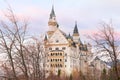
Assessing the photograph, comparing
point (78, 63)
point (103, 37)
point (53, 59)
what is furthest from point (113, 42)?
point (78, 63)

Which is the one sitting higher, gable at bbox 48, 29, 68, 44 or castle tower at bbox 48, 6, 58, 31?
castle tower at bbox 48, 6, 58, 31

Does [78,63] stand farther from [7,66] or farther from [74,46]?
[7,66]

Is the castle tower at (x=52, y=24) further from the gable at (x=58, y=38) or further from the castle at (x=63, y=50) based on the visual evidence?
the gable at (x=58, y=38)

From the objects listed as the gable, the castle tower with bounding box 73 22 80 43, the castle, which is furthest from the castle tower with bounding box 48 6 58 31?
the castle tower with bounding box 73 22 80 43

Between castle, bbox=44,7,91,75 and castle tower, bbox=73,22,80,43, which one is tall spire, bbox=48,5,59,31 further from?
castle tower, bbox=73,22,80,43

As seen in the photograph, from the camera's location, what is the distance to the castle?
70375 mm

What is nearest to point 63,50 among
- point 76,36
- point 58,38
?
point 58,38

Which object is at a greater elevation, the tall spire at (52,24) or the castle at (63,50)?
the tall spire at (52,24)

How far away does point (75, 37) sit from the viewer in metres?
81.8

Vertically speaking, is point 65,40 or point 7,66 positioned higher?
point 65,40

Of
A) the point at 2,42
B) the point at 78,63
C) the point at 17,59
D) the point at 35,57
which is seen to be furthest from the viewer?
the point at 78,63

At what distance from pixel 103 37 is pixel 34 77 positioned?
9.69ft

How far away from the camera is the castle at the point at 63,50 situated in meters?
70.4

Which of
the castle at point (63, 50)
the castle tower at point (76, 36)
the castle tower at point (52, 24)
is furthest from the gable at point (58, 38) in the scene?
the castle tower at point (76, 36)
